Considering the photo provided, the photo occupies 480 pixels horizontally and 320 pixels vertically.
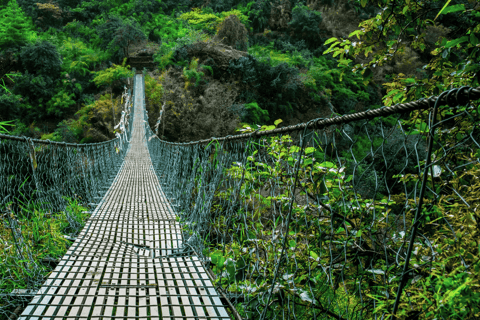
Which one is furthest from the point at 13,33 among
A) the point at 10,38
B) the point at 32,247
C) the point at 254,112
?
the point at 32,247

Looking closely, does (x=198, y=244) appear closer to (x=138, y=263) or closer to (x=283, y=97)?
(x=138, y=263)

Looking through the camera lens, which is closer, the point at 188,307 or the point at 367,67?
the point at 188,307

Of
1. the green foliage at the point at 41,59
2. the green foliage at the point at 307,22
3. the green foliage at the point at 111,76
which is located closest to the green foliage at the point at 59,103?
the green foliage at the point at 41,59

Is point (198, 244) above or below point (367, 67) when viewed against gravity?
below

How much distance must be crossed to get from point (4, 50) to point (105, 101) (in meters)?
4.92

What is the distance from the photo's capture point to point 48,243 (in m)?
1.63

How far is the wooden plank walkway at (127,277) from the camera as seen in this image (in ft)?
3.62

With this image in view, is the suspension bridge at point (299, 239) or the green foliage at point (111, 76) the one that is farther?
the green foliage at point (111, 76)

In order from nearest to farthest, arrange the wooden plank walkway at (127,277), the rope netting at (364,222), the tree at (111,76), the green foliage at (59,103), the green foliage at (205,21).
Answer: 1. the rope netting at (364,222)
2. the wooden plank walkway at (127,277)
3. the green foliage at (59,103)
4. the tree at (111,76)
5. the green foliage at (205,21)

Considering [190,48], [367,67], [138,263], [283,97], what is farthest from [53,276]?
[190,48]

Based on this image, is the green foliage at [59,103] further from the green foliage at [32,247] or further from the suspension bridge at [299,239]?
the suspension bridge at [299,239]

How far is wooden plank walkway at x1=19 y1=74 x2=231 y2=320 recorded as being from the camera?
110 centimetres

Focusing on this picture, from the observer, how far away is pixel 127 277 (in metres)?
1.36

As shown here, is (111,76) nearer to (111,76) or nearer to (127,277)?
(111,76)
